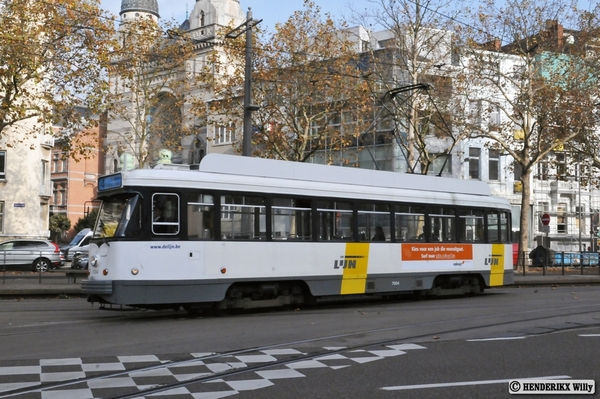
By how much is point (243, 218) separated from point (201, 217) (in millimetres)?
978

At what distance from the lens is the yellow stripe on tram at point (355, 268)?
55.7 ft

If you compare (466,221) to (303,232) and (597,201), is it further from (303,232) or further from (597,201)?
(597,201)

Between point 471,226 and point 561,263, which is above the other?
point 471,226

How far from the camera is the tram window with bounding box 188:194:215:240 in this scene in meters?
14.4

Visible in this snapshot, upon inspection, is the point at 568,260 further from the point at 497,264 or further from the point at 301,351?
the point at 301,351

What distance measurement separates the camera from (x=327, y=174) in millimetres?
17016

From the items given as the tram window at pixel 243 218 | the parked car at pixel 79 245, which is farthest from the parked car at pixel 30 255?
the tram window at pixel 243 218

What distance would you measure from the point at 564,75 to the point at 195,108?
17266 millimetres

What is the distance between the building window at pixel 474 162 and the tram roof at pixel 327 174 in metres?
32.0

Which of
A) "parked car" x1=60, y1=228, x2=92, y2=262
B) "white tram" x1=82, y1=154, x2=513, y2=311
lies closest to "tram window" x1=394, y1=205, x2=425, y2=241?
"white tram" x1=82, y1=154, x2=513, y2=311

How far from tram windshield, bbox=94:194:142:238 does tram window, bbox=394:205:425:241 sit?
21.6 ft

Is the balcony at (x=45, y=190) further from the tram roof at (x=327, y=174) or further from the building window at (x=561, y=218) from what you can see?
the tram roof at (x=327, y=174)

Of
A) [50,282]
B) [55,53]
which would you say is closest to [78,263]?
[50,282]

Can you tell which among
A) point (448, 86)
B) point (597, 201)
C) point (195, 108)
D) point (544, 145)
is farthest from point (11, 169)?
point (597, 201)
